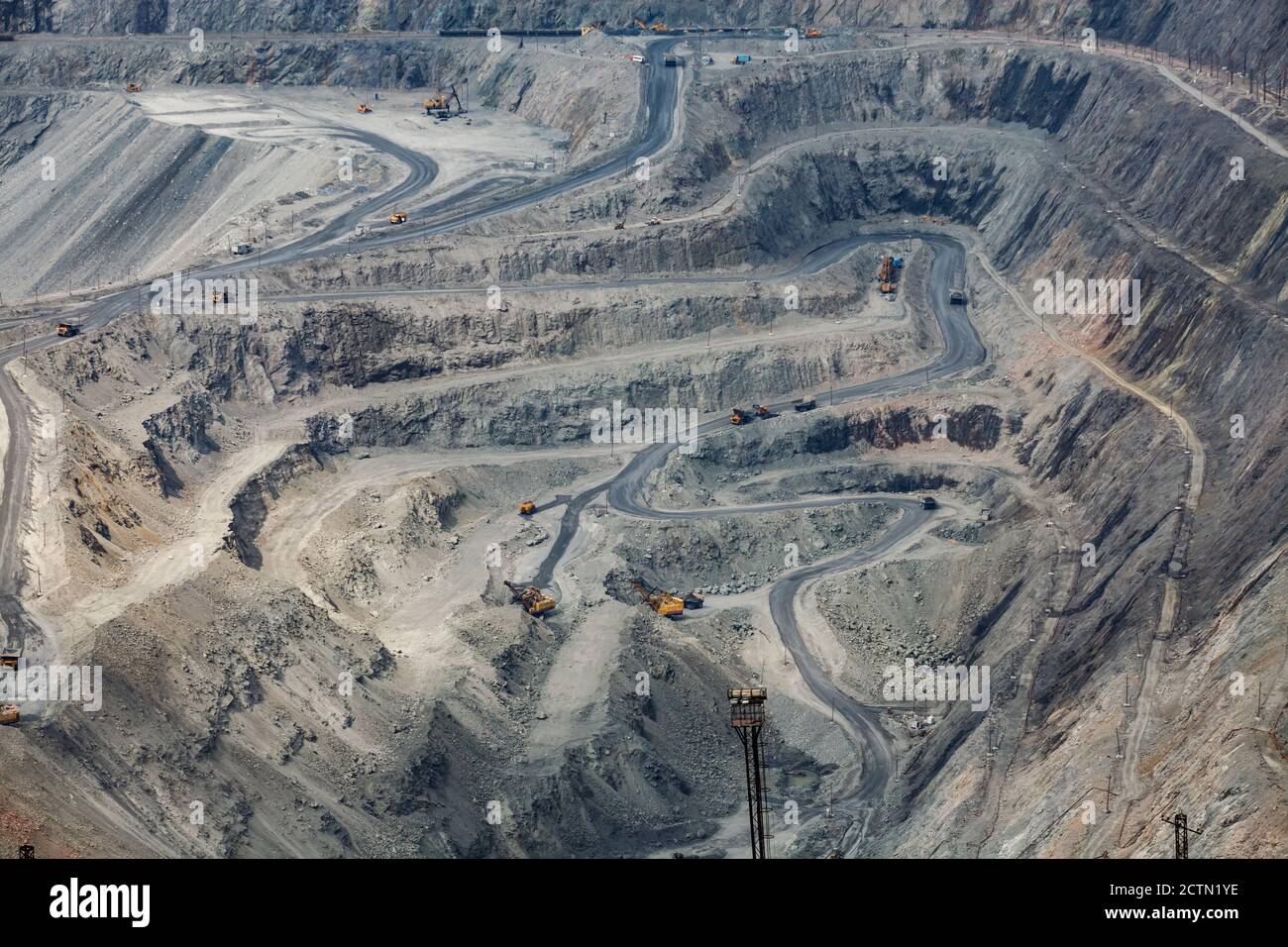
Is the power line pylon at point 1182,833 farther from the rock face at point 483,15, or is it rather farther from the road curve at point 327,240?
the rock face at point 483,15

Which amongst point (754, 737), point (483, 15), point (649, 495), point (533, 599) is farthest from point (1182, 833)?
point (483, 15)

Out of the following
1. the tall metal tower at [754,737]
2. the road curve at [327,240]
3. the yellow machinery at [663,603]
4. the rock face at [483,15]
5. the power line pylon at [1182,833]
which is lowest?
the power line pylon at [1182,833]

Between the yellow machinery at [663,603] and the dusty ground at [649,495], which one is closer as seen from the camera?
the dusty ground at [649,495]

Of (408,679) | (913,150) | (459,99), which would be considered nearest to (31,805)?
(408,679)

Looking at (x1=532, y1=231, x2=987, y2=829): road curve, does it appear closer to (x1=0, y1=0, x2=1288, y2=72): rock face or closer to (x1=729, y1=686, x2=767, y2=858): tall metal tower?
(x1=729, y1=686, x2=767, y2=858): tall metal tower

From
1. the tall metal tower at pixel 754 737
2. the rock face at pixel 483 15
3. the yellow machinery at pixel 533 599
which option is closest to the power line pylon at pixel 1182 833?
the tall metal tower at pixel 754 737

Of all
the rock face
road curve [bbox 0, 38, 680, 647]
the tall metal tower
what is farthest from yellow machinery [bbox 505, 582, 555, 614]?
the rock face
